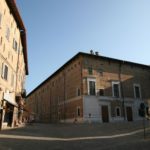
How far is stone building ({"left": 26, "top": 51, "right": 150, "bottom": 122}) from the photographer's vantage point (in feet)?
109

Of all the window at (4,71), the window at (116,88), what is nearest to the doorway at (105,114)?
the window at (116,88)

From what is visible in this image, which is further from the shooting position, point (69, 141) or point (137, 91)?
point (137, 91)

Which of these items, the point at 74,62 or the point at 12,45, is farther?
the point at 74,62

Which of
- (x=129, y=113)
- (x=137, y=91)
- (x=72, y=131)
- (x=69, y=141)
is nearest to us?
(x=69, y=141)

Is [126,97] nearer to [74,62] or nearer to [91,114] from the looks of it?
[91,114]

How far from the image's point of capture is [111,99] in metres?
35.1

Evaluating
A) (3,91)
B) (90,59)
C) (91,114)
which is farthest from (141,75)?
(3,91)

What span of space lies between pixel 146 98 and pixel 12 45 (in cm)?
2647

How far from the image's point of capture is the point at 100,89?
34.6 m

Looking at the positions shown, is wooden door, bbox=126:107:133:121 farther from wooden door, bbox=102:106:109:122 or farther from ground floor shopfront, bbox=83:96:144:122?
wooden door, bbox=102:106:109:122

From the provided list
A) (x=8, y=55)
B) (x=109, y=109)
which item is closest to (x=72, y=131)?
(x=8, y=55)

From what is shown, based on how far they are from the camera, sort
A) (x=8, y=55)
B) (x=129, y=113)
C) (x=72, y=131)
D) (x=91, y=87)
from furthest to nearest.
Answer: (x=129, y=113) → (x=91, y=87) → (x=8, y=55) → (x=72, y=131)

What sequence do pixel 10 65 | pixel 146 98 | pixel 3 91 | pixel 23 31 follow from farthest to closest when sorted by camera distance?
pixel 146 98 → pixel 23 31 → pixel 10 65 → pixel 3 91

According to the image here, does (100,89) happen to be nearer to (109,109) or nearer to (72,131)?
(109,109)
